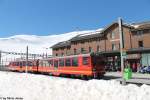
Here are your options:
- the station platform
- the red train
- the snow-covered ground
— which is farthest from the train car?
the snow-covered ground

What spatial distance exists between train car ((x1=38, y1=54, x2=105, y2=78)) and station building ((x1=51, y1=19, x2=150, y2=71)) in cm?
1226

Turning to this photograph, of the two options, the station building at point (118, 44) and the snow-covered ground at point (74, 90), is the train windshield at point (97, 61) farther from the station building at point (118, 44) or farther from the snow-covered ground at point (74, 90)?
Answer: the station building at point (118, 44)

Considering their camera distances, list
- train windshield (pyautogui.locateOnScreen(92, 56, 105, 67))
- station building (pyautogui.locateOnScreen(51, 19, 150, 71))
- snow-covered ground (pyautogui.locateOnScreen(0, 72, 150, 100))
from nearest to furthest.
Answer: snow-covered ground (pyautogui.locateOnScreen(0, 72, 150, 100)) < train windshield (pyautogui.locateOnScreen(92, 56, 105, 67)) < station building (pyautogui.locateOnScreen(51, 19, 150, 71))

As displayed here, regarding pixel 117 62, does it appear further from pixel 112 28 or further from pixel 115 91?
pixel 115 91

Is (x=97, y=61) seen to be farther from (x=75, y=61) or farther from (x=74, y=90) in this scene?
(x=74, y=90)

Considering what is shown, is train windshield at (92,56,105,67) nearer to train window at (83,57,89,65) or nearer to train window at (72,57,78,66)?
train window at (83,57,89,65)

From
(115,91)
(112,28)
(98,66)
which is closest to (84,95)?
(115,91)

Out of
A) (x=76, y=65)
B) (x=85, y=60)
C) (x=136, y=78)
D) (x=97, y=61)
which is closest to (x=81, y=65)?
(x=85, y=60)

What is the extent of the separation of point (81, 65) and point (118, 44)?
23.5m

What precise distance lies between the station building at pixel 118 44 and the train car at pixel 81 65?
12258 millimetres

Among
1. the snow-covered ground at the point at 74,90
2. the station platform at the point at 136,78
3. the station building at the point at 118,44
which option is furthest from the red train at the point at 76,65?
the station building at the point at 118,44

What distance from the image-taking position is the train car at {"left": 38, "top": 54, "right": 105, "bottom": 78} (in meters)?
26.0

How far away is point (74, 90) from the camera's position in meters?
13.0

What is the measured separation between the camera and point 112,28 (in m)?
50.8
